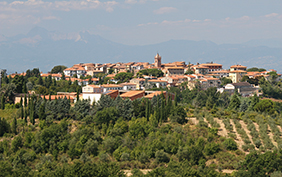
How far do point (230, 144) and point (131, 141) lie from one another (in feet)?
36.7

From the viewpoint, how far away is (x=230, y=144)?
4016 centimetres

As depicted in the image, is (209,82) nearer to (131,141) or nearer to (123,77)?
(123,77)

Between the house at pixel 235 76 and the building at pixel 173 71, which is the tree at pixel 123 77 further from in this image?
the house at pixel 235 76

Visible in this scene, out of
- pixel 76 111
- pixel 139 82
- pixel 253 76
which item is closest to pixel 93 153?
pixel 76 111

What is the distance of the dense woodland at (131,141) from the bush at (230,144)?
0.36 feet

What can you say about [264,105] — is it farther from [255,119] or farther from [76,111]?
[76,111]

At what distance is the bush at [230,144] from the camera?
40.1m

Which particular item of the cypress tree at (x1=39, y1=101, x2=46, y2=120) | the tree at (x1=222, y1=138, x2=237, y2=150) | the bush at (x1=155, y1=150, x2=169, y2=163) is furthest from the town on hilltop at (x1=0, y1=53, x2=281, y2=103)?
the tree at (x1=222, y1=138, x2=237, y2=150)

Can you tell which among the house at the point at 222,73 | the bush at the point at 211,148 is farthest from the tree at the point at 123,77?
the bush at the point at 211,148

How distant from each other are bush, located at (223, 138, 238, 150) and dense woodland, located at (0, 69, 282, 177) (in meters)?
0.11

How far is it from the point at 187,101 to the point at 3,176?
5192cm

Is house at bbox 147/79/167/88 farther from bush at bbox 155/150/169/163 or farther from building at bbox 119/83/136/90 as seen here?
bush at bbox 155/150/169/163

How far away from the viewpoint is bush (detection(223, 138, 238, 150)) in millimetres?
40134

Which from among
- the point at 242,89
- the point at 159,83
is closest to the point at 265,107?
the point at 242,89
